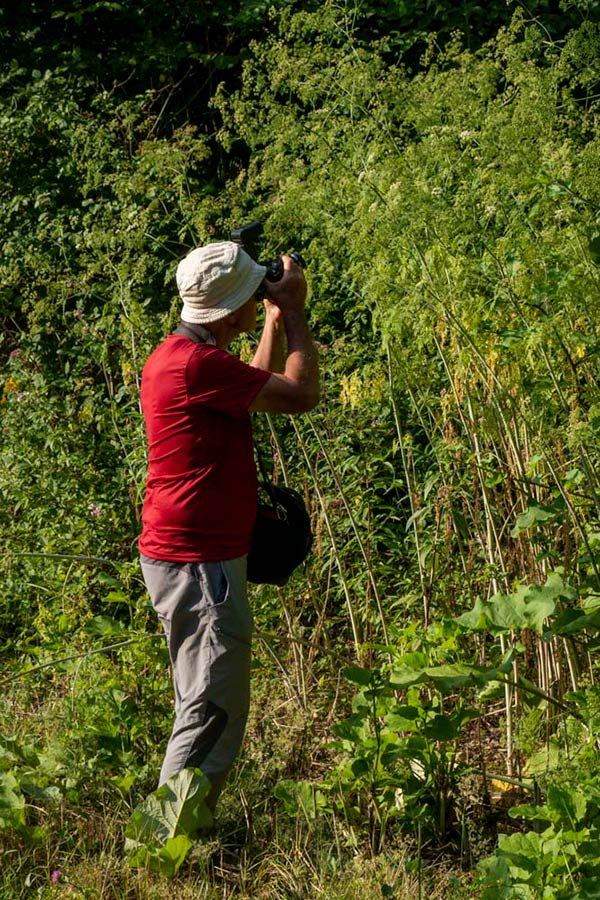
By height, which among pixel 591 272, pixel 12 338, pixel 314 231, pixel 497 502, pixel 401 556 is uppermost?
pixel 591 272

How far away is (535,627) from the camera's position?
319cm

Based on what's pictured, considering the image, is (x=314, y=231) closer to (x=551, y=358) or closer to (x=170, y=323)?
(x=170, y=323)

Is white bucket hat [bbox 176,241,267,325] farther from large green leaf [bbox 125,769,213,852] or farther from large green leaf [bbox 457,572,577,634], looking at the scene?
large green leaf [bbox 125,769,213,852]

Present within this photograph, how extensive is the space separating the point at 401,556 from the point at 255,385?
64.5 inches

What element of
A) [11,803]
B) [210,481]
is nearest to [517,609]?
[210,481]

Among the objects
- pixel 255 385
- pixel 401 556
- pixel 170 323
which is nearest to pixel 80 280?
pixel 170 323

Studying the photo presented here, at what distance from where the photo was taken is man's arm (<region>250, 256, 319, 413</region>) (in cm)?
351

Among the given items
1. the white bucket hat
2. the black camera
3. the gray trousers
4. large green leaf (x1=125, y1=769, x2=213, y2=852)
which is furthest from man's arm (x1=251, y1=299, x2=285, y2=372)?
large green leaf (x1=125, y1=769, x2=213, y2=852)

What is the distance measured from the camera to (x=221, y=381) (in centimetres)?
349

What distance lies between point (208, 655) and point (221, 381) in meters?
0.75

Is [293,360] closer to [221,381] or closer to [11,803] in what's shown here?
[221,381]

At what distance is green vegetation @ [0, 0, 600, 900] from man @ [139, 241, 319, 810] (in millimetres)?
242

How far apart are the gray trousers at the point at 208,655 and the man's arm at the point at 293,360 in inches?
18.4

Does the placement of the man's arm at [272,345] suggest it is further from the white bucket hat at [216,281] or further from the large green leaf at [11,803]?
the large green leaf at [11,803]
